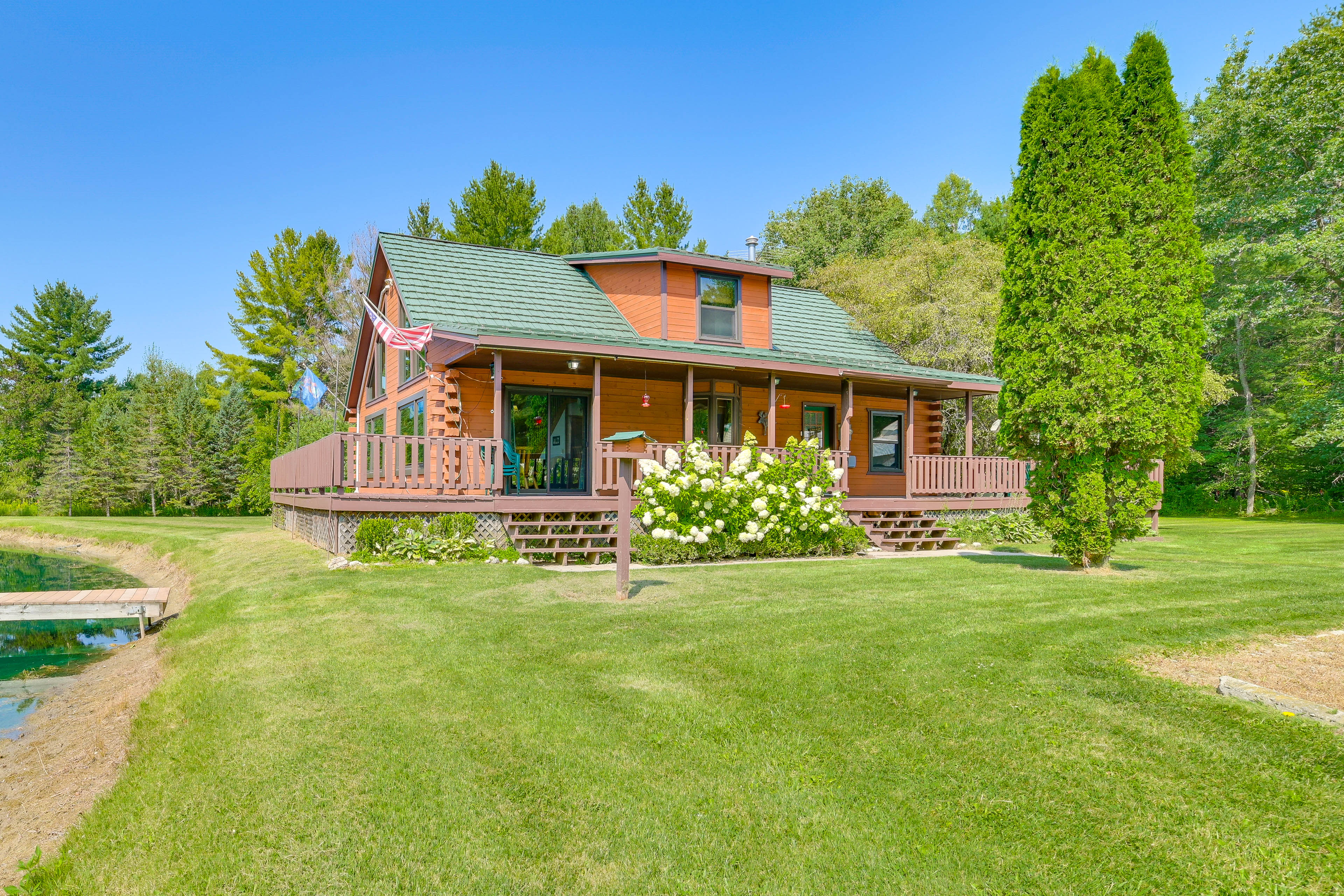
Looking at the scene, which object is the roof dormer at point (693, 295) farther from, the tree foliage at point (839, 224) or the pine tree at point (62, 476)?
the pine tree at point (62, 476)

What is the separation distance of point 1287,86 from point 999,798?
2901 cm

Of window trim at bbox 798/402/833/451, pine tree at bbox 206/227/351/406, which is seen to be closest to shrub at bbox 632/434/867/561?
window trim at bbox 798/402/833/451

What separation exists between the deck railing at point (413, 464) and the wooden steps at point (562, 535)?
30.1 inches

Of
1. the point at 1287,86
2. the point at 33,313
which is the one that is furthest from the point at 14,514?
the point at 1287,86

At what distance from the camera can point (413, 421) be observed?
16703 millimetres

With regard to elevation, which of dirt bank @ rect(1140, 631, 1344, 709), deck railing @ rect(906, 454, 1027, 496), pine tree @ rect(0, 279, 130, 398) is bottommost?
dirt bank @ rect(1140, 631, 1344, 709)

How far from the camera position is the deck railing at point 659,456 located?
43.5 feet

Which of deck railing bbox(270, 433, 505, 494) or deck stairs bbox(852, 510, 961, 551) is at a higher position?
deck railing bbox(270, 433, 505, 494)

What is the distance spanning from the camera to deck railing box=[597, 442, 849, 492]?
1327cm

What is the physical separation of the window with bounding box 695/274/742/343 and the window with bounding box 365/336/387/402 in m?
8.08

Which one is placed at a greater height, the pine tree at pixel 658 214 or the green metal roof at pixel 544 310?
the pine tree at pixel 658 214

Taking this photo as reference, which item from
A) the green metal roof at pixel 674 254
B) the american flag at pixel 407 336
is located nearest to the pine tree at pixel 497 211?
the green metal roof at pixel 674 254

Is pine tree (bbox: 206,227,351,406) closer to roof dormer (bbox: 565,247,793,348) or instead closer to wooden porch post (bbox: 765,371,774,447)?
roof dormer (bbox: 565,247,793,348)

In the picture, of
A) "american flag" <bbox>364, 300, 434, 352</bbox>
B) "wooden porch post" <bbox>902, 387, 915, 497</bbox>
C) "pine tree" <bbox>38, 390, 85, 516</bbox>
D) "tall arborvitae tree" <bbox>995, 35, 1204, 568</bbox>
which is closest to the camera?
"tall arborvitae tree" <bbox>995, 35, 1204, 568</bbox>
